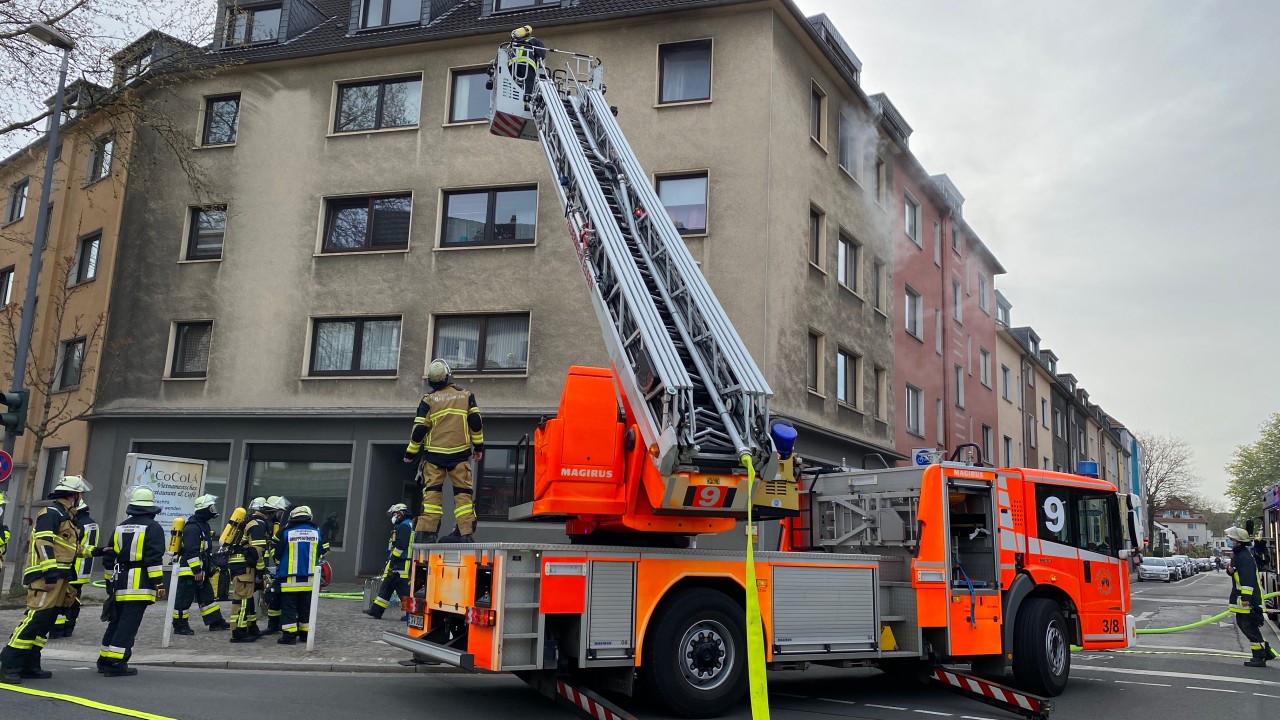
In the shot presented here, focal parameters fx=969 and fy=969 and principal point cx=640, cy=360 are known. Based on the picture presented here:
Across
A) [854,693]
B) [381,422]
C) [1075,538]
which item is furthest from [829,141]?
[854,693]

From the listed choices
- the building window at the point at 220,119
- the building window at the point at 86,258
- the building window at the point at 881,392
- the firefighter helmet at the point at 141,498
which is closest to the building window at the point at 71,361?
the building window at the point at 86,258

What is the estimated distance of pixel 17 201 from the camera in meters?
29.0

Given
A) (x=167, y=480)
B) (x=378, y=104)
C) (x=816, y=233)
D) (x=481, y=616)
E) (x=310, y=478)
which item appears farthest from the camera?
(x=378, y=104)

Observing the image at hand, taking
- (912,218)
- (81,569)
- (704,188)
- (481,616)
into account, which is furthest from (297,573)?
(912,218)

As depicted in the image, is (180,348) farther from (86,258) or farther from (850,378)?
(850,378)

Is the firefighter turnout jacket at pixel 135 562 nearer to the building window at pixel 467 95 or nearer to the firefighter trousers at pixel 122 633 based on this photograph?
the firefighter trousers at pixel 122 633

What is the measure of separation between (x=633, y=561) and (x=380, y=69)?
16507mm

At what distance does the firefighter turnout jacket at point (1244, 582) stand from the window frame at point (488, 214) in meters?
12.6

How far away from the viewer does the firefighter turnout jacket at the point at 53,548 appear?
8081mm

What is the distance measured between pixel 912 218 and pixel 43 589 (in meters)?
22.5

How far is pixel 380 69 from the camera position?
20.7 metres

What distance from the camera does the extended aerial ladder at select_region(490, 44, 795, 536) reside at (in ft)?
23.8

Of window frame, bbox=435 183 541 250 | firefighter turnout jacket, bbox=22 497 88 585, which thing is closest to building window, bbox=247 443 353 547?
window frame, bbox=435 183 541 250

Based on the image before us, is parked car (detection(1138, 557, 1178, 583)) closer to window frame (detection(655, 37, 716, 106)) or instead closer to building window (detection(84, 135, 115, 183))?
window frame (detection(655, 37, 716, 106))
